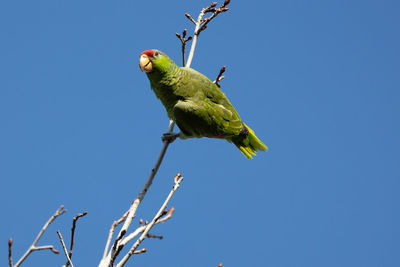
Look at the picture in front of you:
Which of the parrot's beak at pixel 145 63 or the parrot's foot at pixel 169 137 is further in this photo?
the parrot's beak at pixel 145 63

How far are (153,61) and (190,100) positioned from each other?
0.65 meters

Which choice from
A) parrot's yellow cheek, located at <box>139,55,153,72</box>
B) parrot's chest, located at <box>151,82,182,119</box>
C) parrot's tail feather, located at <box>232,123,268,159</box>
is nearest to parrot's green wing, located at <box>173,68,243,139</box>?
parrot's chest, located at <box>151,82,182,119</box>

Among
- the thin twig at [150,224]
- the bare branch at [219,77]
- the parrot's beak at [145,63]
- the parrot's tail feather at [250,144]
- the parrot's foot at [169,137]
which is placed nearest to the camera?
the thin twig at [150,224]

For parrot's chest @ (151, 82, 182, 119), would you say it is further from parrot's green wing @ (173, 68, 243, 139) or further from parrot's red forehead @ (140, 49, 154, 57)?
parrot's red forehead @ (140, 49, 154, 57)

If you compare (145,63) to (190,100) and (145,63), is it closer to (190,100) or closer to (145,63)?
(145,63)

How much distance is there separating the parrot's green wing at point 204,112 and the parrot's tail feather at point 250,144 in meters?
0.28

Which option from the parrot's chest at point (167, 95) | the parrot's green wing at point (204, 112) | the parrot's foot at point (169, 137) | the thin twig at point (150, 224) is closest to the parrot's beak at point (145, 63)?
the parrot's chest at point (167, 95)

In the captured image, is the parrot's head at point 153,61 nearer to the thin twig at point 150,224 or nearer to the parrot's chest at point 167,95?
the parrot's chest at point 167,95

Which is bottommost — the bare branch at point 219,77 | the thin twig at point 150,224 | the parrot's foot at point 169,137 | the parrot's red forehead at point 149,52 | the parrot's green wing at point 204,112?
the thin twig at point 150,224

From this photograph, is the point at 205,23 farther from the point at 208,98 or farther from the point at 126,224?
the point at 126,224

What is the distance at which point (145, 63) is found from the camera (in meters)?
4.21

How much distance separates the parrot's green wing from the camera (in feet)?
14.2

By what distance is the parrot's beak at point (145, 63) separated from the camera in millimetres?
4199

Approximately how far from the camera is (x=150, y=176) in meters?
3.29
